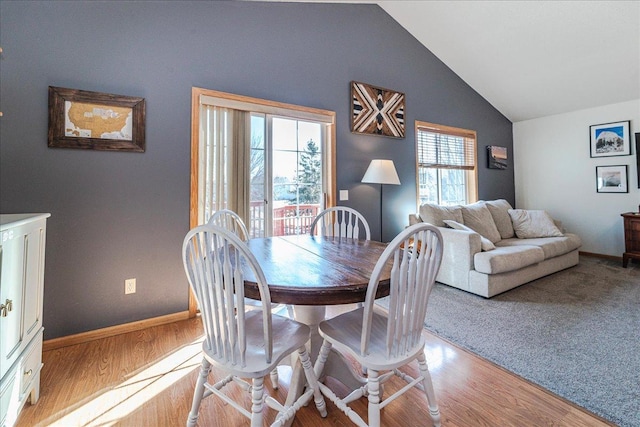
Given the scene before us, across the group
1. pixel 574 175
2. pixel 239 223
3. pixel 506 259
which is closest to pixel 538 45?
pixel 574 175

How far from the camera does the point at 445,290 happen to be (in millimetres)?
2982

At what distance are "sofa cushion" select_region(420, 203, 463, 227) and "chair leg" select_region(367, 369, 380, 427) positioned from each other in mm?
2449

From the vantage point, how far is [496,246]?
3.30 m

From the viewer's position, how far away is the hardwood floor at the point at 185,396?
1.29 metres

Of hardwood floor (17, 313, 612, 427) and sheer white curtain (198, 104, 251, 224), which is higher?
sheer white curtain (198, 104, 251, 224)

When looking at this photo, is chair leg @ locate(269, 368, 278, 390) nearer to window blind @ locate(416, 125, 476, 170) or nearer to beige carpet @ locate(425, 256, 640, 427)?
beige carpet @ locate(425, 256, 640, 427)

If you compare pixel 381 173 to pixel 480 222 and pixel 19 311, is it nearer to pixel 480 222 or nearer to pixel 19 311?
pixel 480 222

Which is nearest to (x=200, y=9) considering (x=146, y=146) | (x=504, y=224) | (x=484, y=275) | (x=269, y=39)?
(x=269, y=39)

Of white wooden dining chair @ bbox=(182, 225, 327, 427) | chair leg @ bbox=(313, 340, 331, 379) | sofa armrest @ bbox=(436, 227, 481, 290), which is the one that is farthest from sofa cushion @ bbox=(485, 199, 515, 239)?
white wooden dining chair @ bbox=(182, 225, 327, 427)

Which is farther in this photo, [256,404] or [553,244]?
[553,244]

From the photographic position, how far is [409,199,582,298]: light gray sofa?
271cm

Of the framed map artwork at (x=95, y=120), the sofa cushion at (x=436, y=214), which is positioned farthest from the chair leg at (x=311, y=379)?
the sofa cushion at (x=436, y=214)

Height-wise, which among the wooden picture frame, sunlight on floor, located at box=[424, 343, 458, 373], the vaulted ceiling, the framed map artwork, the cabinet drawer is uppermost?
the vaulted ceiling

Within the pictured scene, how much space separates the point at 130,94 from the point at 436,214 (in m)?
3.18
